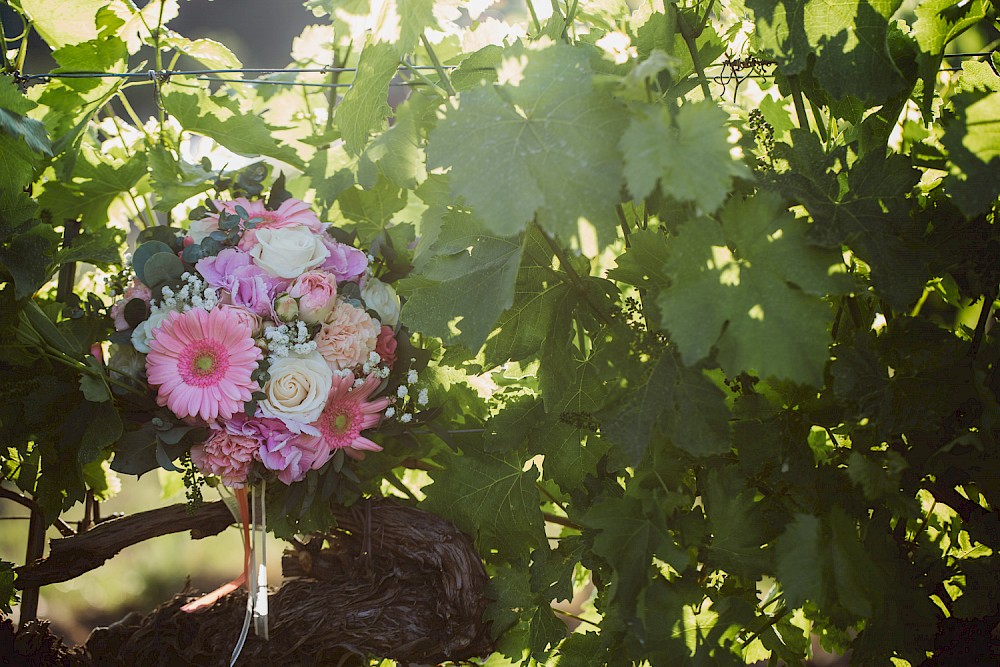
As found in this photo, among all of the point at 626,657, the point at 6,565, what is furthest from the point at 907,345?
the point at 6,565

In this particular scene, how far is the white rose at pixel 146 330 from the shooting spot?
825 millimetres

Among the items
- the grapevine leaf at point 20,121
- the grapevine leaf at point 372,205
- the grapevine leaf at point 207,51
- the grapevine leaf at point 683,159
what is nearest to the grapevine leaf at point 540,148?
the grapevine leaf at point 683,159

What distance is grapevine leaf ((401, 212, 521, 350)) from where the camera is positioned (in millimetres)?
708

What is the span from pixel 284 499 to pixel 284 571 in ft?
0.51

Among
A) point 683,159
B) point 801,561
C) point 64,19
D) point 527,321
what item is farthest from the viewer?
point 64,19

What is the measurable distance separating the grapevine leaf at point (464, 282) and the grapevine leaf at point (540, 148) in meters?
0.11

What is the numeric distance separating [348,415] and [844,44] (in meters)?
0.64

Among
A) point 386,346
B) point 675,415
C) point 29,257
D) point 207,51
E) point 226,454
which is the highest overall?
point 207,51

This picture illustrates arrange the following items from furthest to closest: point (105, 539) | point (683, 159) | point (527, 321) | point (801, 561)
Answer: point (105, 539) < point (527, 321) < point (801, 561) < point (683, 159)

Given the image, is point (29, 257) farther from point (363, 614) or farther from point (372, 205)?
point (363, 614)

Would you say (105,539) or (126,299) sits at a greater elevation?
(126,299)

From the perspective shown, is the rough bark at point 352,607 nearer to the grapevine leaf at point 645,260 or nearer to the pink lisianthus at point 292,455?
the pink lisianthus at point 292,455

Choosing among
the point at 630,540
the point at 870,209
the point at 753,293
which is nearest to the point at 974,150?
the point at 870,209

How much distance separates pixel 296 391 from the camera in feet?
2.69
